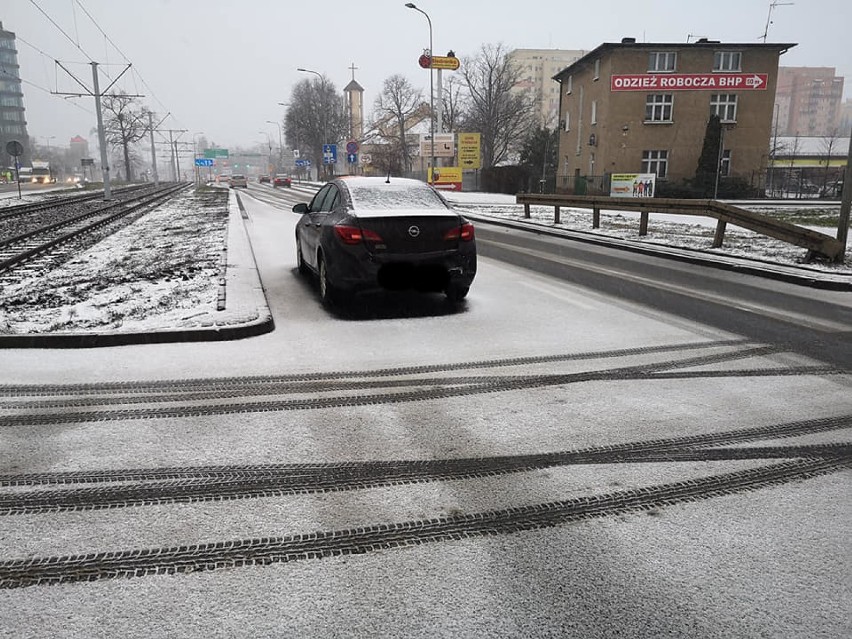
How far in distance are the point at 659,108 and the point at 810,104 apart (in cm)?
16396

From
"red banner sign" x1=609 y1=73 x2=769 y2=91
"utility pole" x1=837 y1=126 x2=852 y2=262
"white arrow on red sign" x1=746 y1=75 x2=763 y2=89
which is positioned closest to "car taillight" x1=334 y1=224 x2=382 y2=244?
"utility pole" x1=837 y1=126 x2=852 y2=262

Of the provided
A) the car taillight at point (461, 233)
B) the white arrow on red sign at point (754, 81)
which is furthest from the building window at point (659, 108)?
the car taillight at point (461, 233)

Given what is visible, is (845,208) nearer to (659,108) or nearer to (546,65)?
Result: (659,108)

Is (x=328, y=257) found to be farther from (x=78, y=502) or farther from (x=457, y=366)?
(x=78, y=502)

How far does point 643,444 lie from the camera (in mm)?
3594

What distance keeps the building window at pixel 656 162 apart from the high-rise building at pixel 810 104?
153 m

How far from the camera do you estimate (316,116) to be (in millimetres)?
90625

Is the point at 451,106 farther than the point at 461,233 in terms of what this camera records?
Yes

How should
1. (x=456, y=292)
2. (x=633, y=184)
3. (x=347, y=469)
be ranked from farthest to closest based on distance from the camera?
(x=633, y=184) → (x=456, y=292) → (x=347, y=469)

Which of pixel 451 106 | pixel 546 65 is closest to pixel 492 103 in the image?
pixel 451 106

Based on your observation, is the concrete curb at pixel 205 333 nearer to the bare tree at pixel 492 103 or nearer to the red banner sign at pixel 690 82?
the red banner sign at pixel 690 82

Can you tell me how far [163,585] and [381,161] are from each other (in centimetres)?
6774

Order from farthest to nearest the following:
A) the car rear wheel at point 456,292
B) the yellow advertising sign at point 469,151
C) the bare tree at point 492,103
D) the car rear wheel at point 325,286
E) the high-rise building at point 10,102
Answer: the high-rise building at point 10,102
the bare tree at point 492,103
the yellow advertising sign at point 469,151
the car rear wheel at point 456,292
the car rear wheel at point 325,286

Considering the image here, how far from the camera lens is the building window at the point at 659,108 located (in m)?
40.2
